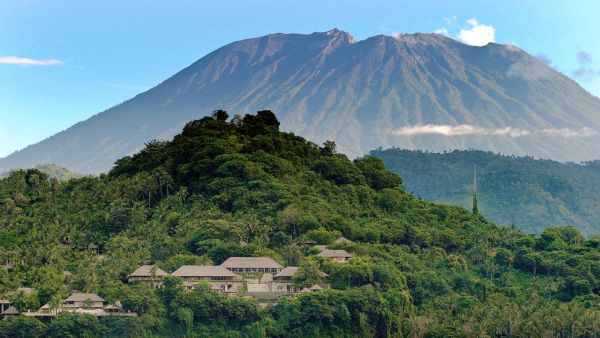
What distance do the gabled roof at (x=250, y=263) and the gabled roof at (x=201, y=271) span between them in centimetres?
147

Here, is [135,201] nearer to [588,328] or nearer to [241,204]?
[241,204]

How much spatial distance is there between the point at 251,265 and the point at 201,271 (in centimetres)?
378

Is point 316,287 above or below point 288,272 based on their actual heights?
below

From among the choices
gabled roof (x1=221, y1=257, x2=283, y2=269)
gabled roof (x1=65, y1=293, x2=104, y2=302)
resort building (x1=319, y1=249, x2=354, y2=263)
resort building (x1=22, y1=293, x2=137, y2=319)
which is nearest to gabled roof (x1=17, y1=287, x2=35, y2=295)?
resort building (x1=22, y1=293, x2=137, y2=319)

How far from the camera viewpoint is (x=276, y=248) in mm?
80750

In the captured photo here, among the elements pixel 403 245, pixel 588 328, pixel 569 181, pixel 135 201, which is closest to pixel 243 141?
pixel 135 201

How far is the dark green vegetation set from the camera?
159875 mm

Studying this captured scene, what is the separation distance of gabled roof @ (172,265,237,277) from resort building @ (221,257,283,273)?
1.33 meters

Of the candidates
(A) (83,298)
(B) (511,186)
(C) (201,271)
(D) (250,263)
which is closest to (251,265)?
(D) (250,263)

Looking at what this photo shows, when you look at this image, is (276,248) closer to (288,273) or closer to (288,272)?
(288,272)

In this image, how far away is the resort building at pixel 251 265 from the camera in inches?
2965

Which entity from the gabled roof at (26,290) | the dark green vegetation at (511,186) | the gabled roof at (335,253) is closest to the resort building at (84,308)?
the gabled roof at (26,290)

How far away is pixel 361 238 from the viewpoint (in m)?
84.5

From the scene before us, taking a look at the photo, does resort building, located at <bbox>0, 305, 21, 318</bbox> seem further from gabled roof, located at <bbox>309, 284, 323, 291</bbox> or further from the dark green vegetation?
the dark green vegetation
